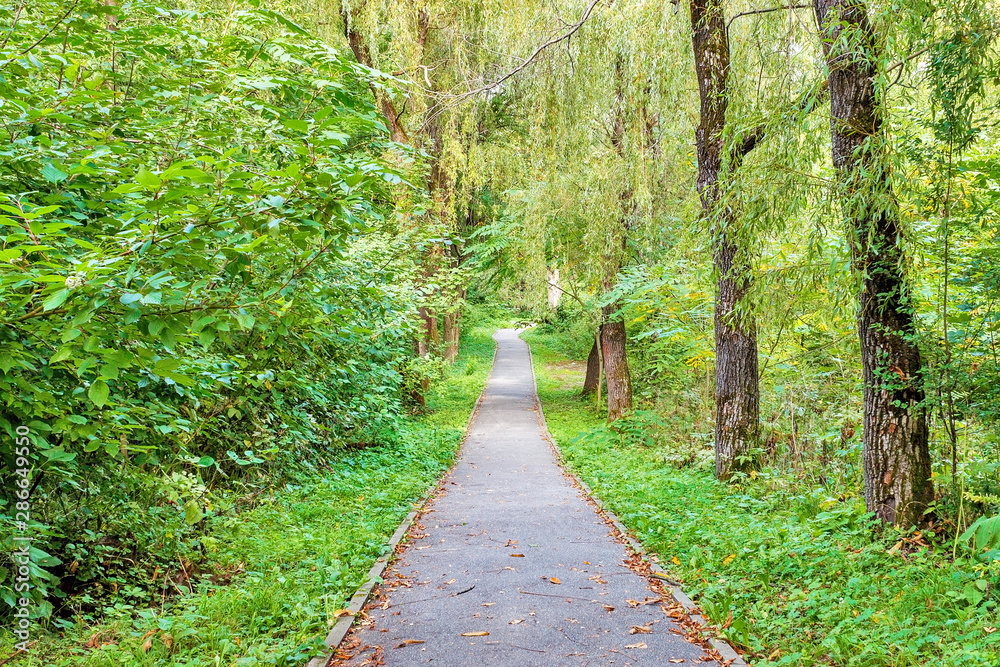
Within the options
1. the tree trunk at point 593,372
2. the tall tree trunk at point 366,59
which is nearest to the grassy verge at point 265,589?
the tall tree trunk at point 366,59

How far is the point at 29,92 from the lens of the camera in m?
3.46

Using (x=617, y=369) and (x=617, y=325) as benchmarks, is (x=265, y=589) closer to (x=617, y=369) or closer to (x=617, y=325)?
(x=617, y=369)

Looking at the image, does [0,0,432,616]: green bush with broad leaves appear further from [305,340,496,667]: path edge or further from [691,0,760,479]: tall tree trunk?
[691,0,760,479]: tall tree trunk

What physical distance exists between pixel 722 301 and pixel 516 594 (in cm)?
487

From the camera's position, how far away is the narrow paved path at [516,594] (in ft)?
13.7

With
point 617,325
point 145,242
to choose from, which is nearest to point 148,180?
point 145,242

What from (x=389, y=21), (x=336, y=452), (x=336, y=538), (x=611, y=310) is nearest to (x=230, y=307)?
(x=336, y=538)

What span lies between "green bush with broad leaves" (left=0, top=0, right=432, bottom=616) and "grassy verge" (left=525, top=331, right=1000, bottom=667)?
3571 mm

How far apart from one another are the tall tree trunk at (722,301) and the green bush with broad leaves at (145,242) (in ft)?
14.6

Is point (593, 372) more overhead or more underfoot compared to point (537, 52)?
more underfoot

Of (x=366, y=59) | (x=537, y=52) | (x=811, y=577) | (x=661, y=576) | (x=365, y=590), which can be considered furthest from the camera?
(x=366, y=59)

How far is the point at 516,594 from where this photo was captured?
521 centimetres

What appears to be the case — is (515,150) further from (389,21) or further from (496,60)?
(389,21)

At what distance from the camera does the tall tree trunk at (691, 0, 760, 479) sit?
7.99m
